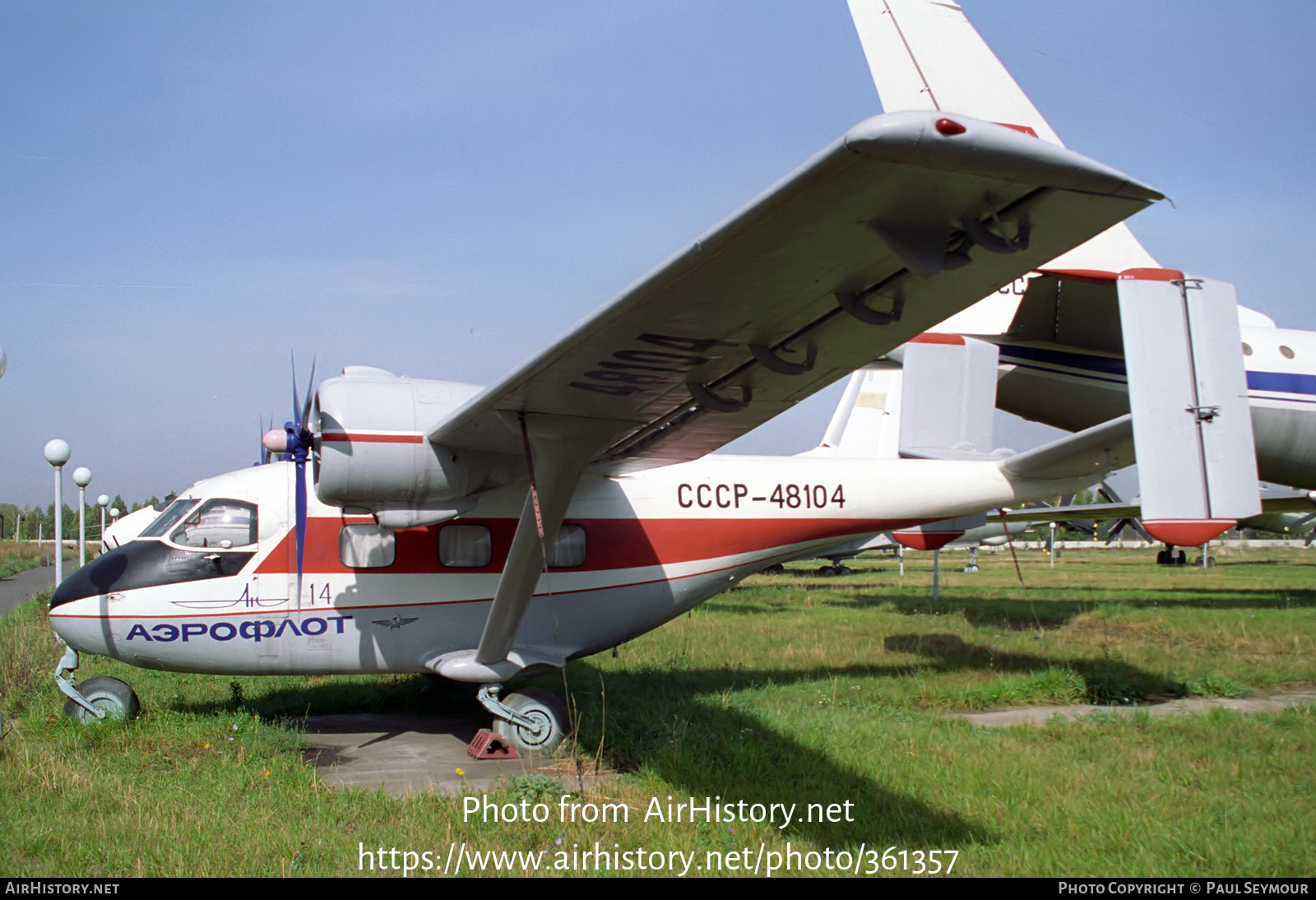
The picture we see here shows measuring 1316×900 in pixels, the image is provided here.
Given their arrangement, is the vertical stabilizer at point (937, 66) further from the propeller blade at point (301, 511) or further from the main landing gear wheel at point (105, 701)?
the main landing gear wheel at point (105, 701)

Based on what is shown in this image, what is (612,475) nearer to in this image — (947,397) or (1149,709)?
(947,397)

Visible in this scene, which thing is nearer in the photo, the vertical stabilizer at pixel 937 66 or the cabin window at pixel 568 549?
the cabin window at pixel 568 549

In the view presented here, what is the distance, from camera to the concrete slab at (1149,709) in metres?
8.33

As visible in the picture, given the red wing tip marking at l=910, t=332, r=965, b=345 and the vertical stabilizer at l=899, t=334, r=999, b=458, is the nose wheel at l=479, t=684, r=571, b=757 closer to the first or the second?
the vertical stabilizer at l=899, t=334, r=999, b=458

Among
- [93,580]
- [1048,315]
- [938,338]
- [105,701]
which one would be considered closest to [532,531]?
[93,580]

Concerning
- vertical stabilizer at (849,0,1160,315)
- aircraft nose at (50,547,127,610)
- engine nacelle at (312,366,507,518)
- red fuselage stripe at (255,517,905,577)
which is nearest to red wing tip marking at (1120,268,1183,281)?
red fuselage stripe at (255,517,905,577)

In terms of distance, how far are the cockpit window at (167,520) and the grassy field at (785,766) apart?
5.44 feet

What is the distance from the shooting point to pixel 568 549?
339 inches

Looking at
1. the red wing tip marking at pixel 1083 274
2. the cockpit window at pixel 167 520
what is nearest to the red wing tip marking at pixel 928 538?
the red wing tip marking at pixel 1083 274

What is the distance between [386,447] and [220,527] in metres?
2.65
